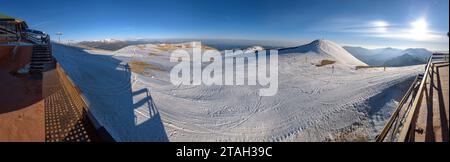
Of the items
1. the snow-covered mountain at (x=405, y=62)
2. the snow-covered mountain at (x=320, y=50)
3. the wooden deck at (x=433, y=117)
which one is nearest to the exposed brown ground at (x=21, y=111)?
the wooden deck at (x=433, y=117)

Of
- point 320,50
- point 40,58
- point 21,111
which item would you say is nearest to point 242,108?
point 21,111

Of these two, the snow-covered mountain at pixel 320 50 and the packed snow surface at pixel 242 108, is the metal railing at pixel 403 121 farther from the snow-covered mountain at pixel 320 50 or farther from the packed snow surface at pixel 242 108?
the snow-covered mountain at pixel 320 50

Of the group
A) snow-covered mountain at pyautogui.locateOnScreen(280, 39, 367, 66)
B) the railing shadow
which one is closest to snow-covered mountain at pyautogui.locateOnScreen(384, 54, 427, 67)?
snow-covered mountain at pyautogui.locateOnScreen(280, 39, 367, 66)

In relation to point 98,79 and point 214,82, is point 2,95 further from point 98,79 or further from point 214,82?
point 214,82
